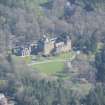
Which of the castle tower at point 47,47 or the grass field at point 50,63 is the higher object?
the castle tower at point 47,47

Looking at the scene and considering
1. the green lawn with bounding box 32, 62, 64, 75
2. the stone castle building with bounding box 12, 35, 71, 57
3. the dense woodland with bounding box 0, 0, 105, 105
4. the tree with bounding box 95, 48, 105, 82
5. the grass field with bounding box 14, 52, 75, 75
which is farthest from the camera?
the stone castle building with bounding box 12, 35, 71, 57

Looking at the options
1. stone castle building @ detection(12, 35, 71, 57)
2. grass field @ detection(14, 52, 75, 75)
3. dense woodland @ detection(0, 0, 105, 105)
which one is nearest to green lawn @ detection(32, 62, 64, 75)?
grass field @ detection(14, 52, 75, 75)

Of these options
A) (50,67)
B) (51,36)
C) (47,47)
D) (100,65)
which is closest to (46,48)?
(47,47)

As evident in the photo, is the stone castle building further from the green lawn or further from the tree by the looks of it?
the tree

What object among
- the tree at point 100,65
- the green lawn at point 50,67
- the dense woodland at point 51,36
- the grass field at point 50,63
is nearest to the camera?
the dense woodland at point 51,36

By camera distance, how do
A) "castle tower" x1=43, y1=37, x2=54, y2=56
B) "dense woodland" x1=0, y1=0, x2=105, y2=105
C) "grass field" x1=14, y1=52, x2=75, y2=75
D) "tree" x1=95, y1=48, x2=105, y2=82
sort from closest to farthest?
"dense woodland" x1=0, y1=0, x2=105, y2=105, "tree" x1=95, y1=48, x2=105, y2=82, "grass field" x1=14, y1=52, x2=75, y2=75, "castle tower" x1=43, y1=37, x2=54, y2=56

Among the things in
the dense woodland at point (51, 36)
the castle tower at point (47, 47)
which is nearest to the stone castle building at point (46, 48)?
the castle tower at point (47, 47)

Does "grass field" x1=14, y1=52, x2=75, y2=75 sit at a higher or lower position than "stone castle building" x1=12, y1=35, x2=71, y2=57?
lower

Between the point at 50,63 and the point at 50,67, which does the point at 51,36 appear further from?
the point at 50,67

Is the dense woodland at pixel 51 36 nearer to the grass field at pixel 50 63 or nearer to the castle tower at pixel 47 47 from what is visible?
the grass field at pixel 50 63
